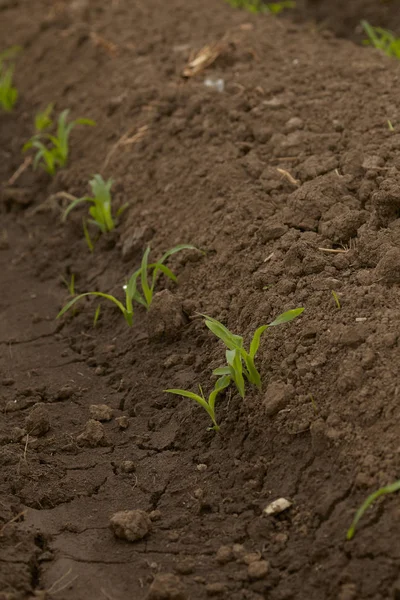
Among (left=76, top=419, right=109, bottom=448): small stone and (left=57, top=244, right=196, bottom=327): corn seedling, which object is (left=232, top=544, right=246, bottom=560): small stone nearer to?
(left=76, top=419, right=109, bottom=448): small stone

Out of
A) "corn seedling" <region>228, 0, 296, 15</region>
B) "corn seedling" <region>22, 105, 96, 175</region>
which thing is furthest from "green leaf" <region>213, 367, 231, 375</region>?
"corn seedling" <region>228, 0, 296, 15</region>

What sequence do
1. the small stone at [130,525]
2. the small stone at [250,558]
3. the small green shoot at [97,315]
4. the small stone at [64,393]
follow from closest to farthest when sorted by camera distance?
the small stone at [250,558] < the small stone at [130,525] < the small stone at [64,393] < the small green shoot at [97,315]

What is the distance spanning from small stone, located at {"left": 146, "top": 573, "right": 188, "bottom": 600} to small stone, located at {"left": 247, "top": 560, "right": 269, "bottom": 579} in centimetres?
16

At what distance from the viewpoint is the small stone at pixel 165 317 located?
A: 2.59 metres

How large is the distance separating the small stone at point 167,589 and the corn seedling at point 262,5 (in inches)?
149

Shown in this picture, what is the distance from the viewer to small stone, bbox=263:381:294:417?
2.12 m

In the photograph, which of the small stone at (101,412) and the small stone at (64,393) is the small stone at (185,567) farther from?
the small stone at (64,393)

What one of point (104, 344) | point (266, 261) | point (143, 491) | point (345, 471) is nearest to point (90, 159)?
point (104, 344)

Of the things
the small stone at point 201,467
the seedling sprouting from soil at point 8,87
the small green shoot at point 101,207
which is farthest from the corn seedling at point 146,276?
the seedling sprouting from soil at point 8,87

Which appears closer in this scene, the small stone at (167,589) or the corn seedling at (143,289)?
the small stone at (167,589)

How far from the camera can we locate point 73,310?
2973mm

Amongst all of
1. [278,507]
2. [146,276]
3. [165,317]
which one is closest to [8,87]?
[146,276]

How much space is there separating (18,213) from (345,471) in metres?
2.37

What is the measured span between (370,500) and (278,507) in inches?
11.9
